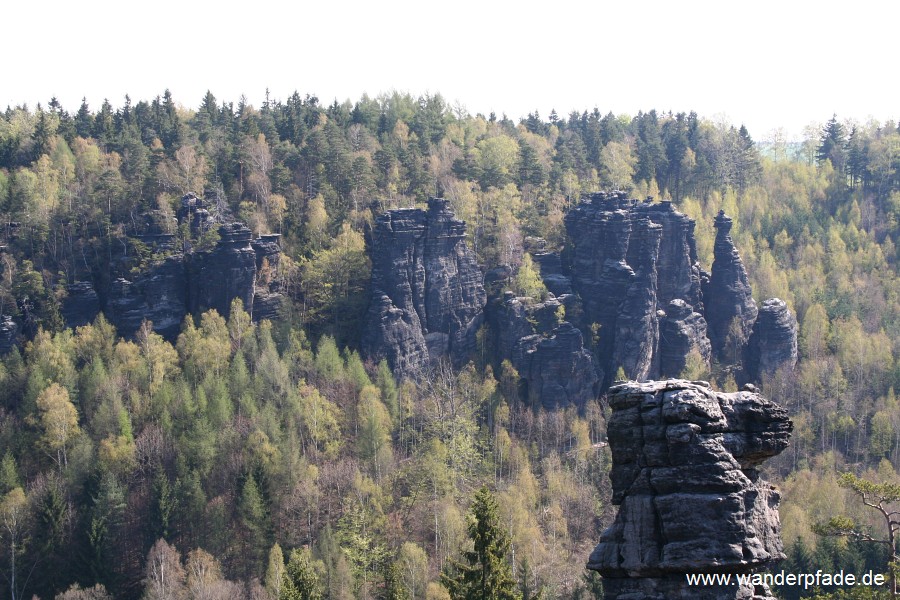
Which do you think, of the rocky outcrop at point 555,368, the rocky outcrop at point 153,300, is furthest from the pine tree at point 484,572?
the rocky outcrop at point 153,300

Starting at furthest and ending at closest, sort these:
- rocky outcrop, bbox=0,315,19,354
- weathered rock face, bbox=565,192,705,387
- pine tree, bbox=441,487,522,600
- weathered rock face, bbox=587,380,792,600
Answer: weathered rock face, bbox=565,192,705,387 < rocky outcrop, bbox=0,315,19,354 < pine tree, bbox=441,487,522,600 < weathered rock face, bbox=587,380,792,600

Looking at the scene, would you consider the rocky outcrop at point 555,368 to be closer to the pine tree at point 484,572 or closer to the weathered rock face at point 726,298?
the weathered rock face at point 726,298

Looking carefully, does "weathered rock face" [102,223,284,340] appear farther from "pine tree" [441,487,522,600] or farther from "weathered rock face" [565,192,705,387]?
"pine tree" [441,487,522,600]

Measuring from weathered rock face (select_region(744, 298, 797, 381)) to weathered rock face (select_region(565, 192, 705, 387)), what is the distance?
5.16 meters

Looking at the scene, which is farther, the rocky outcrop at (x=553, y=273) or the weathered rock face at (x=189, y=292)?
the rocky outcrop at (x=553, y=273)

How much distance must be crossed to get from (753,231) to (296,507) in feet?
227

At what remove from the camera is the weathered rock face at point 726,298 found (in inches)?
3674

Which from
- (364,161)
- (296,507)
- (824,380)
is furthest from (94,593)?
(824,380)

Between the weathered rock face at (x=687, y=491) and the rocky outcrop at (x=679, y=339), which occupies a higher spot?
the weathered rock face at (x=687, y=491)

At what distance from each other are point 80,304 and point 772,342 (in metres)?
57.8

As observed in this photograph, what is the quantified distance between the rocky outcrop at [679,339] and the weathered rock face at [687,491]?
66793mm

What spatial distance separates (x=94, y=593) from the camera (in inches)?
2367

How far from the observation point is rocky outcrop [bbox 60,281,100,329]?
3211 inches

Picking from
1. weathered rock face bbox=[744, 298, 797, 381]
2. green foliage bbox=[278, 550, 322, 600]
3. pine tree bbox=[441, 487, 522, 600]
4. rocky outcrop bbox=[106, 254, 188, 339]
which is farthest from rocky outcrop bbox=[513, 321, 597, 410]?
pine tree bbox=[441, 487, 522, 600]
